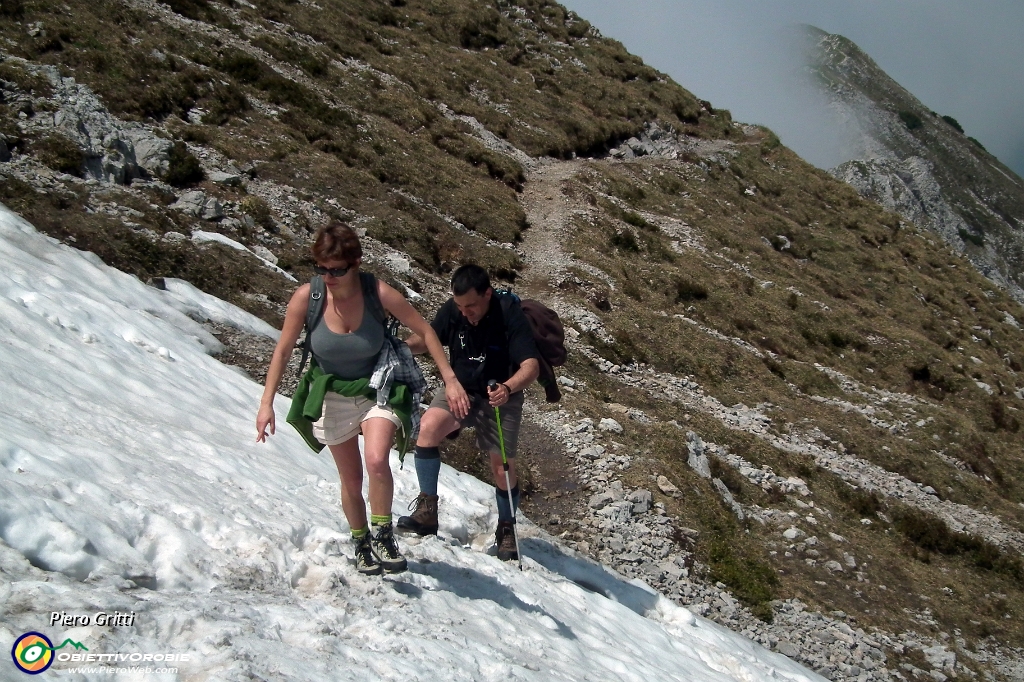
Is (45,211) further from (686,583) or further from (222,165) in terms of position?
(686,583)

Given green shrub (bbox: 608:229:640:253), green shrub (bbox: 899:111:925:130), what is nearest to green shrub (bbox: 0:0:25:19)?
green shrub (bbox: 608:229:640:253)

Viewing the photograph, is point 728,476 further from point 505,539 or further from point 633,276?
point 633,276

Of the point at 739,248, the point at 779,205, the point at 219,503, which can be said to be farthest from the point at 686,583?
the point at 779,205

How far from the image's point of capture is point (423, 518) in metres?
6.18

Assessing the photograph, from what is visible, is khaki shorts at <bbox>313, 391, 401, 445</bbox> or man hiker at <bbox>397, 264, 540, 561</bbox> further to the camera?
man hiker at <bbox>397, 264, 540, 561</bbox>

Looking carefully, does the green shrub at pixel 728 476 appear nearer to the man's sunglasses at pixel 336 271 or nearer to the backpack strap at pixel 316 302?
the backpack strap at pixel 316 302

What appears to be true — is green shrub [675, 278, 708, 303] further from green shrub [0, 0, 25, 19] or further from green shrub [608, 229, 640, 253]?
green shrub [0, 0, 25, 19]

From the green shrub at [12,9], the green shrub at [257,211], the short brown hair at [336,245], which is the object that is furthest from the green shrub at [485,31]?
the short brown hair at [336,245]

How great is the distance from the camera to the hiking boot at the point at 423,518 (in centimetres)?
614

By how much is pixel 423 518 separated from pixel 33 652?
3306 millimetres

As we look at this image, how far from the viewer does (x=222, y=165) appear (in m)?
18.0

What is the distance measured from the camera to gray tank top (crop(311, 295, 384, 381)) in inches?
183

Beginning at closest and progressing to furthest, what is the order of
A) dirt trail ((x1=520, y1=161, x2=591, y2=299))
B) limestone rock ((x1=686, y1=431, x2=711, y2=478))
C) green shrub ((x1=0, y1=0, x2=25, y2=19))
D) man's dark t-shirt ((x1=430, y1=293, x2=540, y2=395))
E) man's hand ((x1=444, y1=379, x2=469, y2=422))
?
man's hand ((x1=444, y1=379, x2=469, y2=422)) → man's dark t-shirt ((x1=430, y1=293, x2=540, y2=395)) → limestone rock ((x1=686, y1=431, x2=711, y2=478)) → green shrub ((x1=0, y1=0, x2=25, y2=19)) → dirt trail ((x1=520, y1=161, x2=591, y2=299))

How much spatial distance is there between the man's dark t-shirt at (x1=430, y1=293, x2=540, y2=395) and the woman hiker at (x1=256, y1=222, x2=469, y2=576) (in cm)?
100
